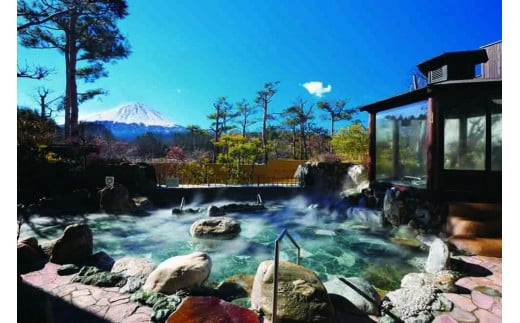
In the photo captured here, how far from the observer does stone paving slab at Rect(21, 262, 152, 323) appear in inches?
87.4

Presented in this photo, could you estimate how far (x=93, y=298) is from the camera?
8.20ft

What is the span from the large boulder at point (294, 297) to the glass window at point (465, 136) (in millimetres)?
4573

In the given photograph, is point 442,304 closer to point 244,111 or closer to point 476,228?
point 476,228

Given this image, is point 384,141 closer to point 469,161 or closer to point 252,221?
point 469,161

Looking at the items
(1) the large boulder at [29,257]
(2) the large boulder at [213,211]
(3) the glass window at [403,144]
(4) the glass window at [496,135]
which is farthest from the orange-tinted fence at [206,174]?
(4) the glass window at [496,135]

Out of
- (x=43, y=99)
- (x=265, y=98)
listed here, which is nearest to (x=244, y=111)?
(x=265, y=98)

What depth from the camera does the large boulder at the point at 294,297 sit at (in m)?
2.12

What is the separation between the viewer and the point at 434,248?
11.5 ft

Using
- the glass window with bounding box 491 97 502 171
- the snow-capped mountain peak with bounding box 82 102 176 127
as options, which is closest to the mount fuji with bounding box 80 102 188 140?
the snow-capped mountain peak with bounding box 82 102 176 127

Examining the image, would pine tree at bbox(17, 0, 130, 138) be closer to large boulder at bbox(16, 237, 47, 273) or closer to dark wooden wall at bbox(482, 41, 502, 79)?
large boulder at bbox(16, 237, 47, 273)

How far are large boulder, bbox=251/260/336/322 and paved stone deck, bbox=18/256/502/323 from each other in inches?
38.2
